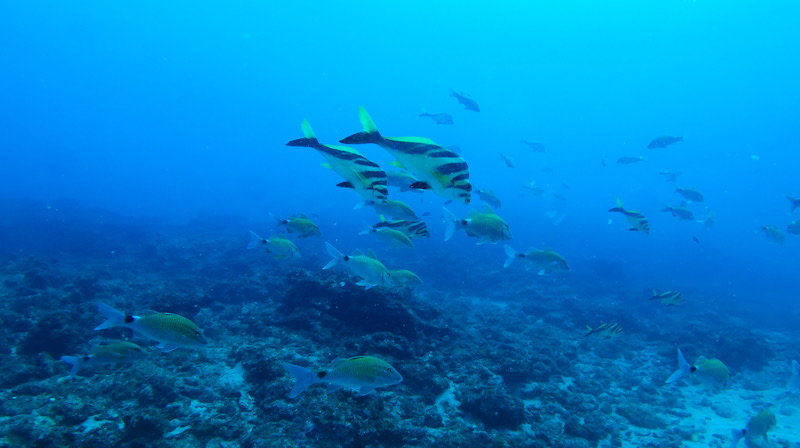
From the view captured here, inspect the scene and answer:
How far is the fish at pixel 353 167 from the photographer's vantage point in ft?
9.33

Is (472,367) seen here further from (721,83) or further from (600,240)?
(721,83)

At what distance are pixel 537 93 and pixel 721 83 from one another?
201ft

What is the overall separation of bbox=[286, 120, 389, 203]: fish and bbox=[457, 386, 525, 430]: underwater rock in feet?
18.3

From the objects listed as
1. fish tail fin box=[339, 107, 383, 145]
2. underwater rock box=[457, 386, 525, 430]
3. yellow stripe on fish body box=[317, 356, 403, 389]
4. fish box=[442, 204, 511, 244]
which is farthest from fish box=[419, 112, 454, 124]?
fish tail fin box=[339, 107, 383, 145]

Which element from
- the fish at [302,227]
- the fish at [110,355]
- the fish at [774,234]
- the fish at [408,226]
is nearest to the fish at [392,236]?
the fish at [408,226]

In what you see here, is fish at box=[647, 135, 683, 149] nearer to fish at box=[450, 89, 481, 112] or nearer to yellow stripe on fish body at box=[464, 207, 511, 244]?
fish at box=[450, 89, 481, 112]

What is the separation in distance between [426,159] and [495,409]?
19.8ft

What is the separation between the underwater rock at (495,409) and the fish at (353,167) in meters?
A: 5.56

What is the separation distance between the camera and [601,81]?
131500mm

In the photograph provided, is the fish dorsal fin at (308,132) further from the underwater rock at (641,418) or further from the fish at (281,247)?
the underwater rock at (641,418)

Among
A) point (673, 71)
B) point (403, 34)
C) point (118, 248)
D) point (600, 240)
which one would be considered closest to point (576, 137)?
point (673, 71)

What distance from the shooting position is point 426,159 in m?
2.60

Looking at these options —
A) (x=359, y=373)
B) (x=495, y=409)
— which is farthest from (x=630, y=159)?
(x=359, y=373)

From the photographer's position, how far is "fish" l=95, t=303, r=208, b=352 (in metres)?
3.90
